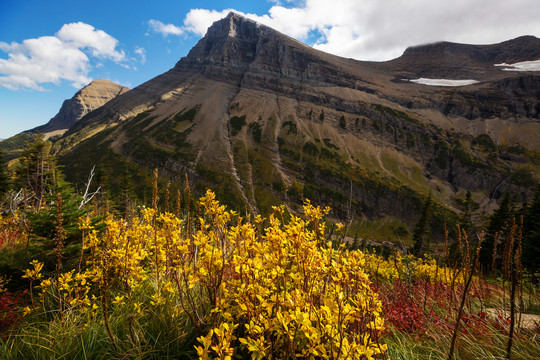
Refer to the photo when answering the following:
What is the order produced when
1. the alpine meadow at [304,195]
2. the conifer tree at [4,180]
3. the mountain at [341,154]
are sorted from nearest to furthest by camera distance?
the alpine meadow at [304,195] < the conifer tree at [4,180] < the mountain at [341,154]

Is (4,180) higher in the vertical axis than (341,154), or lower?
higher

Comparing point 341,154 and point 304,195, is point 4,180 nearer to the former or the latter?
point 304,195

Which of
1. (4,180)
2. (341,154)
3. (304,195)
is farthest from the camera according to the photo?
(341,154)

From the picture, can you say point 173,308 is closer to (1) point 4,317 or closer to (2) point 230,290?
(2) point 230,290

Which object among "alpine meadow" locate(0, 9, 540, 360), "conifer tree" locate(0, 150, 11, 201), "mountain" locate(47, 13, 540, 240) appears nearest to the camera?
"alpine meadow" locate(0, 9, 540, 360)

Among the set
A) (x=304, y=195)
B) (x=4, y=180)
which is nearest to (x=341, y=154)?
(x=304, y=195)

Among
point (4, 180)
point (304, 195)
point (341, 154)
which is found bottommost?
point (304, 195)

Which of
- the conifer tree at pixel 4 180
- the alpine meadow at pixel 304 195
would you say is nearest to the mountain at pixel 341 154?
the alpine meadow at pixel 304 195

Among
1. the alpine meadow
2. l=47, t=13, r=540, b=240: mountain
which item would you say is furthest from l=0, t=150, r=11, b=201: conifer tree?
l=47, t=13, r=540, b=240: mountain

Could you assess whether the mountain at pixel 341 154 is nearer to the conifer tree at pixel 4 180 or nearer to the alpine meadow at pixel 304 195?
the alpine meadow at pixel 304 195

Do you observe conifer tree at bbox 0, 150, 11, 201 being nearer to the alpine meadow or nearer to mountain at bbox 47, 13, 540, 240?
the alpine meadow

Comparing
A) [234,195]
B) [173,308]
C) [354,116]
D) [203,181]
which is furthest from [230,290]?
[354,116]

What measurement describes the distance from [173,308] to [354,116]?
217329mm

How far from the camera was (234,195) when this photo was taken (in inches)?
5226
